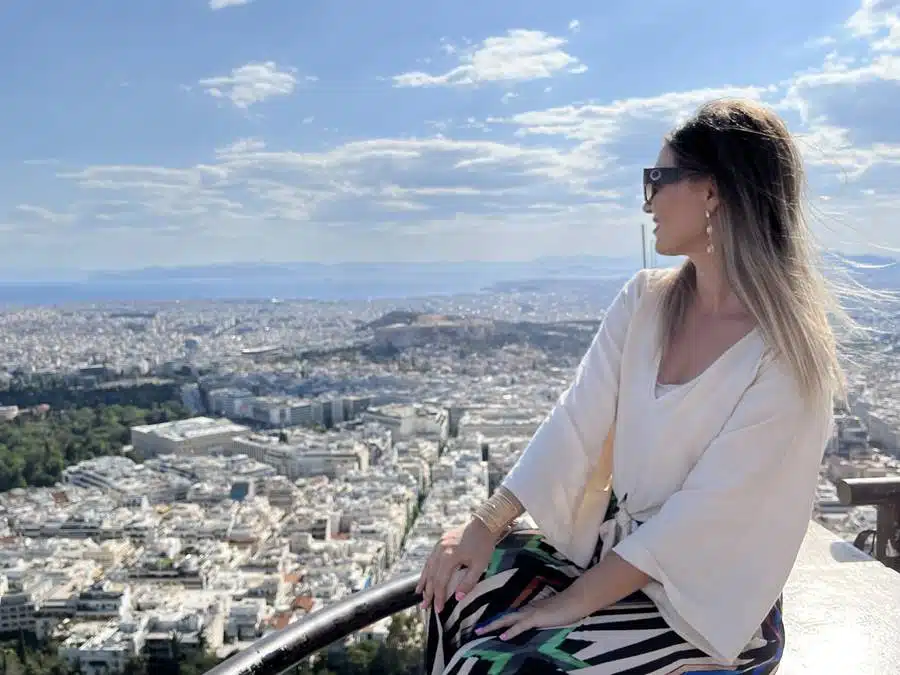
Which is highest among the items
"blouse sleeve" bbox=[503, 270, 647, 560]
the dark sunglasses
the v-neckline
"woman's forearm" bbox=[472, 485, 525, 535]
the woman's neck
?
the dark sunglasses

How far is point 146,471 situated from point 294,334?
19447 mm

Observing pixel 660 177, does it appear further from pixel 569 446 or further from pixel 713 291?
pixel 569 446

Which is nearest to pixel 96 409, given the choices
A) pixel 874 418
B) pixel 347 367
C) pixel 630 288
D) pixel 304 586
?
pixel 347 367

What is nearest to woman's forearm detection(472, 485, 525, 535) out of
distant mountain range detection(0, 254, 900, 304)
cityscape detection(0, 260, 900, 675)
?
cityscape detection(0, 260, 900, 675)

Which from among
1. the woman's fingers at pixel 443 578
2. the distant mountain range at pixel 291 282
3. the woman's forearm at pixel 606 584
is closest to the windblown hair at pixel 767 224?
the woman's forearm at pixel 606 584

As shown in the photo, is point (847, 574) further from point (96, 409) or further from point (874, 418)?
point (96, 409)

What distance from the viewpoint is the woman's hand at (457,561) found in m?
0.89

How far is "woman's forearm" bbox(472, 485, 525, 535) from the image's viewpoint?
94 centimetres

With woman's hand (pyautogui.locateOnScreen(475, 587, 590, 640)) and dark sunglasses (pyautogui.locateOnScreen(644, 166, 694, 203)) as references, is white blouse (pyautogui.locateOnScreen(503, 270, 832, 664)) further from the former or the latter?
dark sunglasses (pyautogui.locateOnScreen(644, 166, 694, 203))

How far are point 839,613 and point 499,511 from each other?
0.55 metres

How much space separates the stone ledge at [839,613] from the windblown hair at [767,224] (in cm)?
38

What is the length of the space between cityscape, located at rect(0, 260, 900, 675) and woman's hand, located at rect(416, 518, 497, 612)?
16.7 inches

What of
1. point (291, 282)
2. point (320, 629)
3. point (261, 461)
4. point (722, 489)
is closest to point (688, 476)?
point (722, 489)

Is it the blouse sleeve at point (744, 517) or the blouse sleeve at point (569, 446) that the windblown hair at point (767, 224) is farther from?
the blouse sleeve at point (569, 446)
